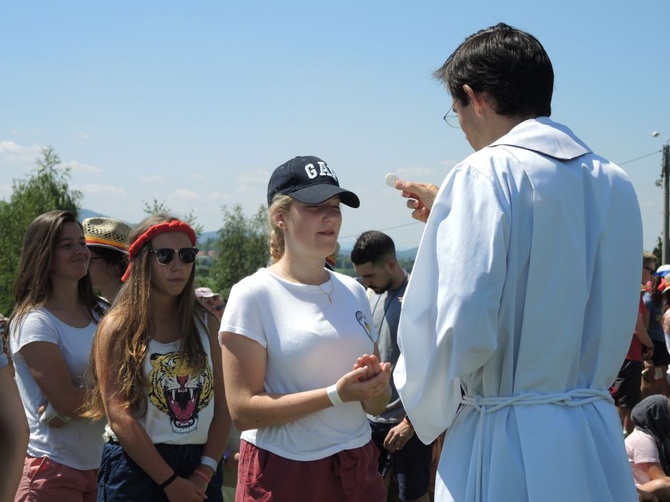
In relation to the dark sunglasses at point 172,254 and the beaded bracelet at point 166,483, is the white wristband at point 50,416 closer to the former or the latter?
the beaded bracelet at point 166,483

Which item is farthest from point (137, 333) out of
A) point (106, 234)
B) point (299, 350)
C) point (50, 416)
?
point (106, 234)

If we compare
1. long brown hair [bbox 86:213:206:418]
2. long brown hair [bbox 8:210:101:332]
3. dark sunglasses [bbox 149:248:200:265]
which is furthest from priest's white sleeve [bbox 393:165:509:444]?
long brown hair [bbox 8:210:101:332]

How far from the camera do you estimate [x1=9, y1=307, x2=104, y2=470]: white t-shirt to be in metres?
3.77

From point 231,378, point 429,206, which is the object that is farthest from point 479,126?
point 231,378

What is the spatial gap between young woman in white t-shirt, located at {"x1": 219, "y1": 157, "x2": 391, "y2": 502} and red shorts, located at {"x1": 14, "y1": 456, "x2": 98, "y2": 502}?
1220mm

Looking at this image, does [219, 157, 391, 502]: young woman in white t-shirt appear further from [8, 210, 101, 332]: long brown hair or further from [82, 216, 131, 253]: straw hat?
[82, 216, 131, 253]: straw hat

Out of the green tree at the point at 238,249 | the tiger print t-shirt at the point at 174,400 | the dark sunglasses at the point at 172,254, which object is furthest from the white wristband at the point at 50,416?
the green tree at the point at 238,249

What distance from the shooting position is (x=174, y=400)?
3.38 meters

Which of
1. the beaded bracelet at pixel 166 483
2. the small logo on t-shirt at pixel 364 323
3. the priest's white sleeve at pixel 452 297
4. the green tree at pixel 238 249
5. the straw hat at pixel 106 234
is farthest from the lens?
the green tree at pixel 238 249

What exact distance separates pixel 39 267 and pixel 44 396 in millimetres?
675

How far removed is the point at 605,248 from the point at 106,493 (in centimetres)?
224

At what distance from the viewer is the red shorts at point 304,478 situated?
2.80 meters

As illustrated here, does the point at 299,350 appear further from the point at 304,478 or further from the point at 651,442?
the point at 651,442

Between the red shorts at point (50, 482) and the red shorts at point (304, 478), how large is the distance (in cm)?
120
